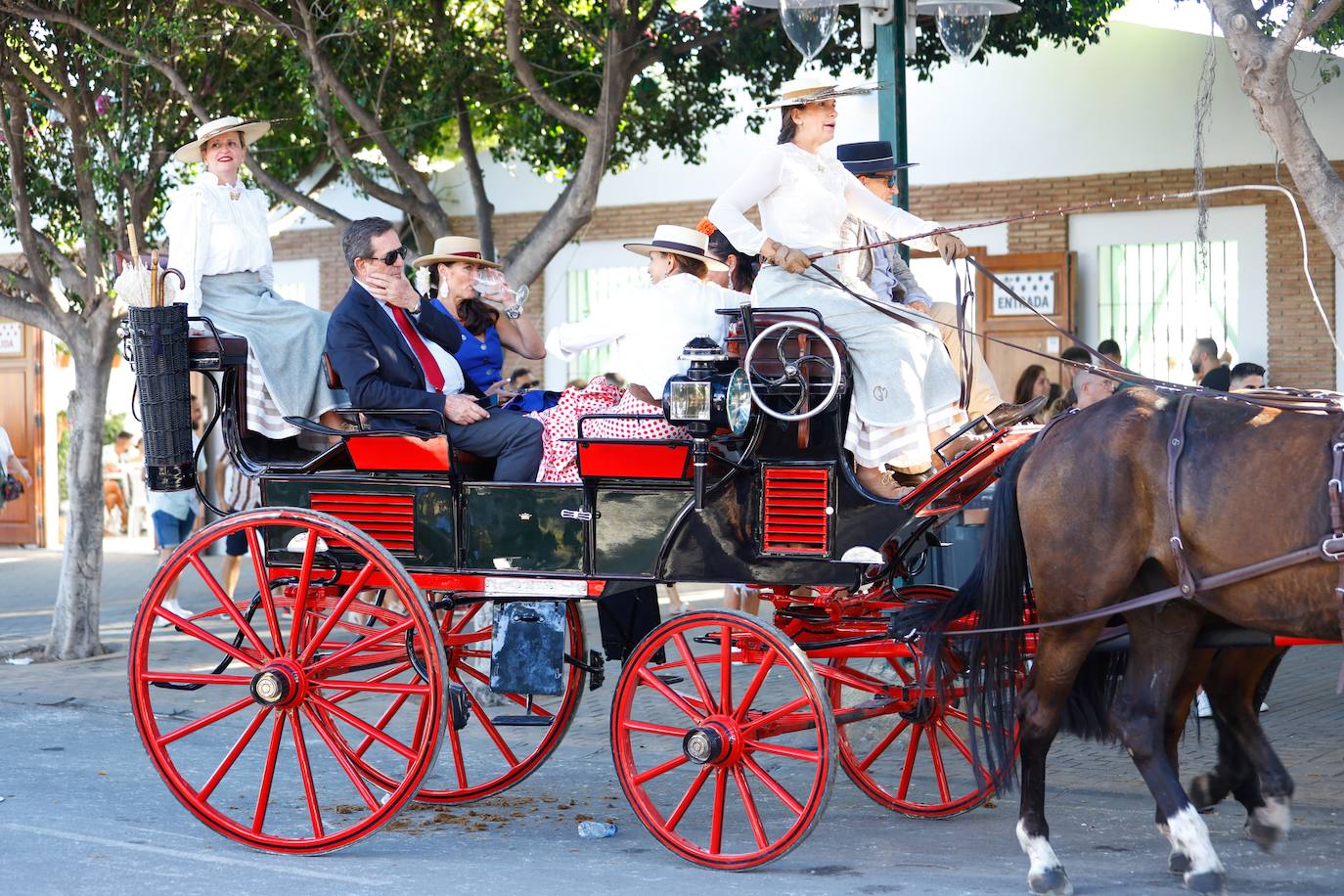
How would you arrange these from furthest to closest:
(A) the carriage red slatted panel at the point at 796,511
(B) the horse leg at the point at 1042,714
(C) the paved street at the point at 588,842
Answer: (A) the carriage red slatted panel at the point at 796,511 < (C) the paved street at the point at 588,842 < (B) the horse leg at the point at 1042,714

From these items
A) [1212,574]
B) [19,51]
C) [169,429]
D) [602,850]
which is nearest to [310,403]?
[169,429]

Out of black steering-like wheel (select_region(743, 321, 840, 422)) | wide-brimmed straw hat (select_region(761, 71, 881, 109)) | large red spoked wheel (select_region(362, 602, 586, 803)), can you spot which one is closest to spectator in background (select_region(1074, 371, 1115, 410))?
wide-brimmed straw hat (select_region(761, 71, 881, 109))

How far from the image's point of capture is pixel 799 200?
6062 millimetres

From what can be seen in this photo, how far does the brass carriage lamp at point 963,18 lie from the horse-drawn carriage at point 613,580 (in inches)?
122

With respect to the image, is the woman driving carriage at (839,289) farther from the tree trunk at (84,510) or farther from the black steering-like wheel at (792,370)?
the tree trunk at (84,510)

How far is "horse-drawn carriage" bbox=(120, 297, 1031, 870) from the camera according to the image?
5512 millimetres

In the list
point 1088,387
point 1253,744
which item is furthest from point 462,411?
point 1088,387

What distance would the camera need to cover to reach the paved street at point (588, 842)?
5.34m

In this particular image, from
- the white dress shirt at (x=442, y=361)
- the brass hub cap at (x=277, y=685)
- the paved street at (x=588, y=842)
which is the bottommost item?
the paved street at (x=588, y=842)

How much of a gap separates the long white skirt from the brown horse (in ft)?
1.39

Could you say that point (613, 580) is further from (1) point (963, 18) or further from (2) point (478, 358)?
(1) point (963, 18)

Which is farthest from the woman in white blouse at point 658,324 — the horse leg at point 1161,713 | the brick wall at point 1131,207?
the brick wall at point 1131,207

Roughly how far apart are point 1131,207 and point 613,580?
950 centimetres

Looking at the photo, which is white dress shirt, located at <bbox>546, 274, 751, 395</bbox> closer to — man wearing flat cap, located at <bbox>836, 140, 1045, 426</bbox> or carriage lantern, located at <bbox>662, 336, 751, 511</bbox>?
man wearing flat cap, located at <bbox>836, 140, 1045, 426</bbox>
